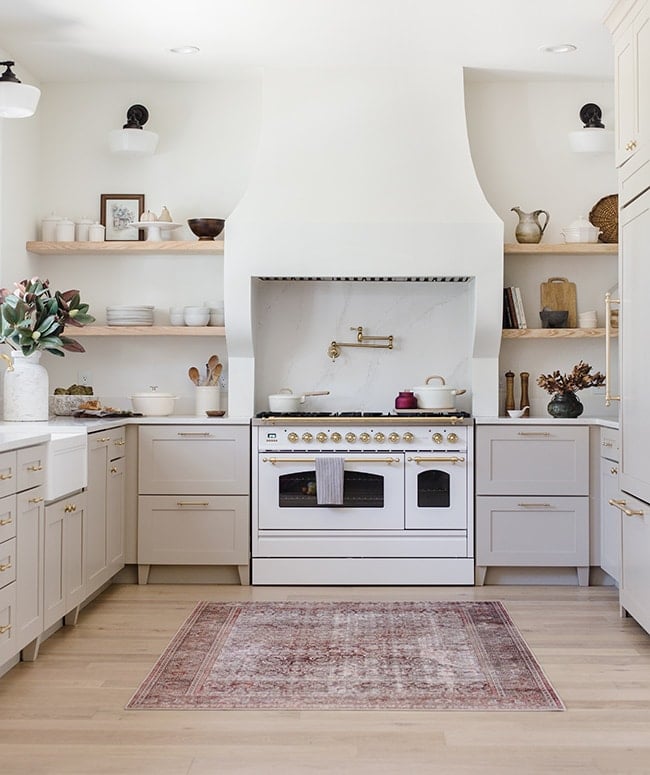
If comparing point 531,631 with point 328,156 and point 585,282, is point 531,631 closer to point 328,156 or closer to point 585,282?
point 585,282

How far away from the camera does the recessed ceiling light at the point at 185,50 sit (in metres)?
4.84

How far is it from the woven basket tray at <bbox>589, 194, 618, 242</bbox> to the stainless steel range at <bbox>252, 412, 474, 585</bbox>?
139cm

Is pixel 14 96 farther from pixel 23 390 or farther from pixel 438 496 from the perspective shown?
pixel 438 496

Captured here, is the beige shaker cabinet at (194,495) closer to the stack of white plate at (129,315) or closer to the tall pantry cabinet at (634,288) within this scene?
the stack of white plate at (129,315)

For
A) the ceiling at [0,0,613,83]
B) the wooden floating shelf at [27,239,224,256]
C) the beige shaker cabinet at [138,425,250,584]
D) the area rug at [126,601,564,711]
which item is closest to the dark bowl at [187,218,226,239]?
the wooden floating shelf at [27,239,224,256]

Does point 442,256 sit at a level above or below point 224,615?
above

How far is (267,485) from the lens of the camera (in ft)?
16.1

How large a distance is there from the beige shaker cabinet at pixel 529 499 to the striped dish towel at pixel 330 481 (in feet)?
2.31

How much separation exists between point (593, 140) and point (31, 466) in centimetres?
352

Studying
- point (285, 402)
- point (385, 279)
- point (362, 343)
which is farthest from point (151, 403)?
point (385, 279)

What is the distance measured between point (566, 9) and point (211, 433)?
2.62m

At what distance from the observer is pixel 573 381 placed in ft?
16.3

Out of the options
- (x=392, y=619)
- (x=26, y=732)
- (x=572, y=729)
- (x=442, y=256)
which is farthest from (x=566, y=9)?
(x=26, y=732)

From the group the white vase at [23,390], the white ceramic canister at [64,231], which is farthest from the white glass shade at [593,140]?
the white vase at [23,390]
